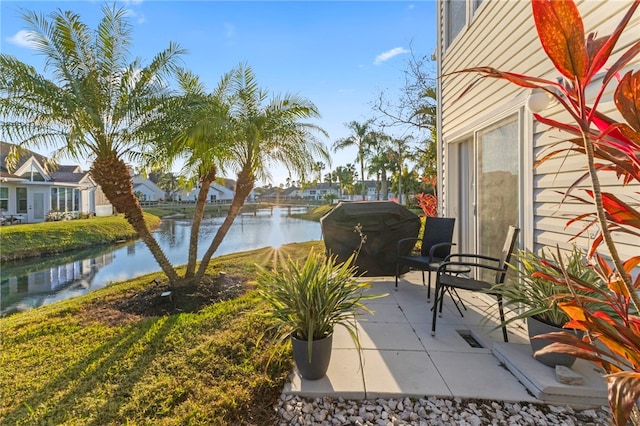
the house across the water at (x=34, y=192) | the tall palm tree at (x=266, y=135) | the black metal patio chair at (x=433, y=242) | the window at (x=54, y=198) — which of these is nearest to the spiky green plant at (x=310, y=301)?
the black metal patio chair at (x=433, y=242)

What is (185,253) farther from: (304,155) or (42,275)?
(304,155)

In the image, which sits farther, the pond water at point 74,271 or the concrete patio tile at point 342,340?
the pond water at point 74,271

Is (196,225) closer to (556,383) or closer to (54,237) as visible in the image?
(556,383)

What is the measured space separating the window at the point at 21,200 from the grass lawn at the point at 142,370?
1752 centimetres

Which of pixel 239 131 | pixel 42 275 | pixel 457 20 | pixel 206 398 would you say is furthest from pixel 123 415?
pixel 42 275

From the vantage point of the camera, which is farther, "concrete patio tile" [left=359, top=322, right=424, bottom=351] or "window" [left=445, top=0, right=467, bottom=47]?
"window" [left=445, top=0, right=467, bottom=47]

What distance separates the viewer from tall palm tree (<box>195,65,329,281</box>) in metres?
5.79

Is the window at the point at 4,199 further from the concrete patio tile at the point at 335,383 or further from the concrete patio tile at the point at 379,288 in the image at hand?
the concrete patio tile at the point at 335,383

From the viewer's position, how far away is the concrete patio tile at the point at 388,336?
2770 mm

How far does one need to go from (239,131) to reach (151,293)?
3.35 metres

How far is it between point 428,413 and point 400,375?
38 cm

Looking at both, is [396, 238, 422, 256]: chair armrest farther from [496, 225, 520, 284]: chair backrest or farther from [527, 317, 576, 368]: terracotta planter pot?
[527, 317, 576, 368]: terracotta planter pot

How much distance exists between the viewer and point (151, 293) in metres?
5.47

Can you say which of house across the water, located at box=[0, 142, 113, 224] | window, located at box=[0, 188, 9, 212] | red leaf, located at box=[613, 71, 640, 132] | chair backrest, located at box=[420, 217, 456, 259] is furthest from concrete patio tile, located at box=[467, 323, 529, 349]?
window, located at box=[0, 188, 9, 212]
